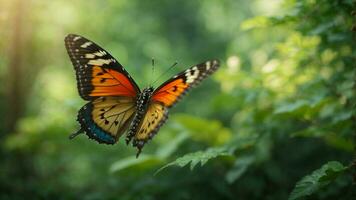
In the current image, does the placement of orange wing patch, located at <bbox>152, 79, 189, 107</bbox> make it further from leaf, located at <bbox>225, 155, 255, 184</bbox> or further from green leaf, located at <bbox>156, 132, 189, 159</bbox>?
leaf, located at <bbox>225, 155, 255, 184</bbox>

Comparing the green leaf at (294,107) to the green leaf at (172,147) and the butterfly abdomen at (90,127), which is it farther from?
the butterfly abdomen at (90,127)

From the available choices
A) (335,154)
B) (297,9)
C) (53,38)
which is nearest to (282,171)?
(335,154)

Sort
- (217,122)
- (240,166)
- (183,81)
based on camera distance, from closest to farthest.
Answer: (183,81) → (240,166) → (217,122)

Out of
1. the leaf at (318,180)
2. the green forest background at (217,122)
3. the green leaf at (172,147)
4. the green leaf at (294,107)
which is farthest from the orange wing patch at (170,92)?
the leaf at (318,180)

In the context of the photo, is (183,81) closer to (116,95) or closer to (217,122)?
(116,95)

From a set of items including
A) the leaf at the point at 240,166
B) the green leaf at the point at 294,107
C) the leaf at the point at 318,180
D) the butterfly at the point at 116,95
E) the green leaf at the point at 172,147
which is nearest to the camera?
the leaf at the point at 318,180

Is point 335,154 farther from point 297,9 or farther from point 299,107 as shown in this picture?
point 297,9

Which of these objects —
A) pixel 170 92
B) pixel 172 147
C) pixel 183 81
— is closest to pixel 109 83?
pixel 170 92
